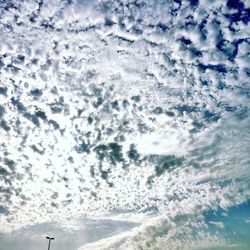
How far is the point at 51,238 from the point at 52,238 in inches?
13.3

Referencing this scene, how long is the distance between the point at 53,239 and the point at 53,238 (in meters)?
0.91

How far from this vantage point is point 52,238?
4691cm

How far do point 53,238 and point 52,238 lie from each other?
293mm

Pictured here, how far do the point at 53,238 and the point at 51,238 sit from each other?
627 mm

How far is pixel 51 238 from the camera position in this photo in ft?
153

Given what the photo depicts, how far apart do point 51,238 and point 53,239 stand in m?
1.39

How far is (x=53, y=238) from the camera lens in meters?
47.1

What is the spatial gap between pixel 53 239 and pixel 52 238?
110 centimetres

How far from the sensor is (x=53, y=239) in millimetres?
47688
